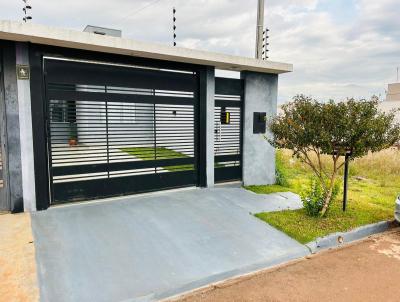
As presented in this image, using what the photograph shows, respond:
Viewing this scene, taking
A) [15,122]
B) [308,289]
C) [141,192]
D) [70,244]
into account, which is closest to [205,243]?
[308,289]

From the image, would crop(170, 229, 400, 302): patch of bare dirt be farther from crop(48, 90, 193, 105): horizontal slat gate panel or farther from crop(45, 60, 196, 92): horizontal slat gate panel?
crop(45, 60, 196, 92): horizontal slat gate panel

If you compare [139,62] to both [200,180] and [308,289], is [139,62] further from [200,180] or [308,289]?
[308,289]

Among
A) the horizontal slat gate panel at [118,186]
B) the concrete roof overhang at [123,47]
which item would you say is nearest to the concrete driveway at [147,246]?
the horizontal slat gate panel at [118,186]

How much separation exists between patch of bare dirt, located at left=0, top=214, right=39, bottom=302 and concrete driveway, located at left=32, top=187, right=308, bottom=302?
0.11 metres

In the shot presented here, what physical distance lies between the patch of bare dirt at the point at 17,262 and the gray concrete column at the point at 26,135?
52 cm

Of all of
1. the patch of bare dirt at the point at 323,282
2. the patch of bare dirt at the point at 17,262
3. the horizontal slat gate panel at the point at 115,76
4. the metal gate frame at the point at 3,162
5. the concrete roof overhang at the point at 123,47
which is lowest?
the patch of bare dirt at the point at 323,282

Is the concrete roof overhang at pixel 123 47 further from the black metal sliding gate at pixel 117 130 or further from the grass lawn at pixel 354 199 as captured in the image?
the grass lawn at pixel 354 199

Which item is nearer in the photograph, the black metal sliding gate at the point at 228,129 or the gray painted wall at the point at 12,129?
the gray painted wall at the point at 12,129

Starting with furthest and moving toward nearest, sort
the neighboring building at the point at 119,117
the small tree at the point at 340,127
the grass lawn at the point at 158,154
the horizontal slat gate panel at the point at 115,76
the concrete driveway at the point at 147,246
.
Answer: the grass lawn at the point at 158,154 < the horizontal slat gate panel at the point at 115,76 < the neighboring building at the point at 119,117 < the small tree at the point at 340,127 < the concrete driveway at the point at 147,246

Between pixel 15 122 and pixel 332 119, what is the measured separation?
19.2ft

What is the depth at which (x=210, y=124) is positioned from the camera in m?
8.01

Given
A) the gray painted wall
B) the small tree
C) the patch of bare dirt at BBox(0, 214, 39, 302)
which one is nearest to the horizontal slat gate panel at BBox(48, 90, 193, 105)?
the gray painted wall

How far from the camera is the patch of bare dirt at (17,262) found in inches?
134

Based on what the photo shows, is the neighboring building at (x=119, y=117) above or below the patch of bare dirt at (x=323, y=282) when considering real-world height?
above
